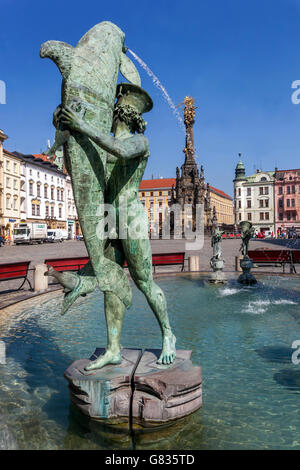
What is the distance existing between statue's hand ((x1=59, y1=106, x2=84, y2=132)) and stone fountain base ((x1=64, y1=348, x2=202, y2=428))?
1.69 m

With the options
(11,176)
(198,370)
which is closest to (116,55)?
(198,370)

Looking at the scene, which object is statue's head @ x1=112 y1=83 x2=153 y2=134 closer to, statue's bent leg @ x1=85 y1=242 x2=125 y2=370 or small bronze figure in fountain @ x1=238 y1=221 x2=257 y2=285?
statue's bent leg @ x1=85 y1=242 x2=125 y2=370

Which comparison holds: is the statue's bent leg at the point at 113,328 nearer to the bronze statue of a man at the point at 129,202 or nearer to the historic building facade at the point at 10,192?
the bronze statue of a man at the point at 129,202

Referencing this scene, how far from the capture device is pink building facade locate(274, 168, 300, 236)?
71.9m

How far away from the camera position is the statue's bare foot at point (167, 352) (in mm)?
2639

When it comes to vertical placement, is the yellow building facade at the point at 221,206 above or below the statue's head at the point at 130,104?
above

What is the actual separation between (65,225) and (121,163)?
63907 millimetres

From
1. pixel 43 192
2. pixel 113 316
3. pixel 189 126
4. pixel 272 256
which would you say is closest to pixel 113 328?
pixel 113 316

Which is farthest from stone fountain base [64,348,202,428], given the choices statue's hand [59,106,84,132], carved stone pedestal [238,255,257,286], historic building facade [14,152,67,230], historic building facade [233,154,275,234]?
historic building facade [233,154,275,234]

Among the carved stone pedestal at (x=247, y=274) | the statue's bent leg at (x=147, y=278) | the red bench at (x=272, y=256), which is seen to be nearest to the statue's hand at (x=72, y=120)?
the statue's bent leg at (x=147, y=278)

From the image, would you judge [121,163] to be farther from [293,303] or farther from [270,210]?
[270,210]

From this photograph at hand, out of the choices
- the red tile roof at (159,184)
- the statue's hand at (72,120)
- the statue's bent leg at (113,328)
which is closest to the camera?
the statue's hand at (72,120)

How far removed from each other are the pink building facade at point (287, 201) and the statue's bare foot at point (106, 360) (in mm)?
72340

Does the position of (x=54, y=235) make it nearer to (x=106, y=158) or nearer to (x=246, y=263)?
(x=246, y=263)
